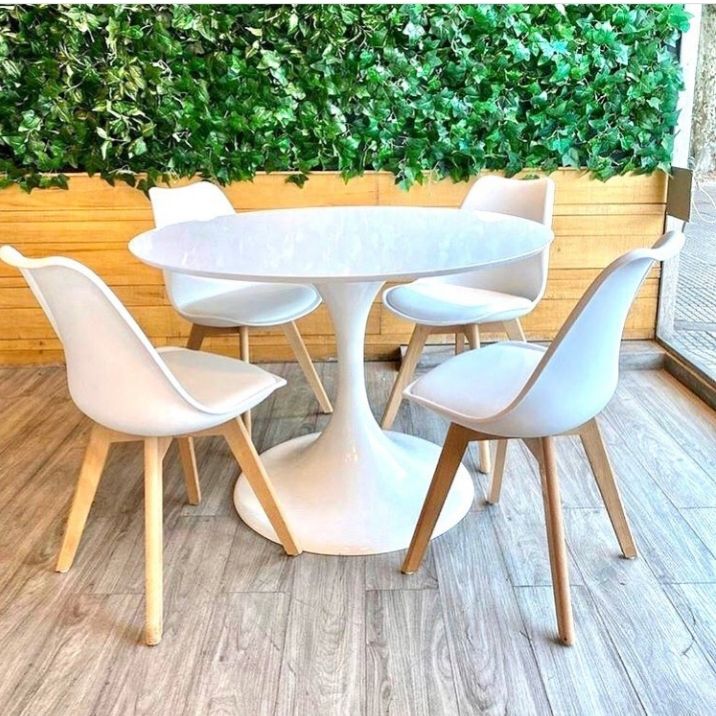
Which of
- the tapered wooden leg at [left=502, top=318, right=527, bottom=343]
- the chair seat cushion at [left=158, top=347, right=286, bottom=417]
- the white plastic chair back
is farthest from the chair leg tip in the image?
the tapered wooden leg at [left=502, top=318, right=527, bottom=343]

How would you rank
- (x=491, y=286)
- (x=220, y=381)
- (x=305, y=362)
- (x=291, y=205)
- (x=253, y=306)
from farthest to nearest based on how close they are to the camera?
(x=291, y=205) → (x=305, y=362) → (x=491, y=286) → (x=253, y=306) → (x=220, y=381)

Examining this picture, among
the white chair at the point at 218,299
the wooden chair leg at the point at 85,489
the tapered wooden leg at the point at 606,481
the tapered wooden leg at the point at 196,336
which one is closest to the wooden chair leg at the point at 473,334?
the white chair at the point at 218,299

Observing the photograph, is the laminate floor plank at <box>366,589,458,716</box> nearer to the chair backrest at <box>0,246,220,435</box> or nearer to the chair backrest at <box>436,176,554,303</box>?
the chair backrest at <box>0,246,220,435</box>

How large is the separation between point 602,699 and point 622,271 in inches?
31.7

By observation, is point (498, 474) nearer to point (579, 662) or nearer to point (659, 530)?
point (659, 530)

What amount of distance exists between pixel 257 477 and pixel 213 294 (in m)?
0.97

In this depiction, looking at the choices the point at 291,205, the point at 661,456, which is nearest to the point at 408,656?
the point at 661,456

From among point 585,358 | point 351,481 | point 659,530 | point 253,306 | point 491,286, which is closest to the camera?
point 585,358

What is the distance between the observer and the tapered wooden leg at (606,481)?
1.68 m

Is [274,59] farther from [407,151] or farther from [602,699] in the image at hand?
[602,699]

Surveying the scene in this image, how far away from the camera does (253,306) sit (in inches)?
95.1

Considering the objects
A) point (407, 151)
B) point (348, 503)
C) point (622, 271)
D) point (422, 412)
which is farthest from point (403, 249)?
point (407, 151)

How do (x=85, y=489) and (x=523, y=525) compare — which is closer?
(x=85, y=489)

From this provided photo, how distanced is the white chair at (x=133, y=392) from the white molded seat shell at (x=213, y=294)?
0.52 m
